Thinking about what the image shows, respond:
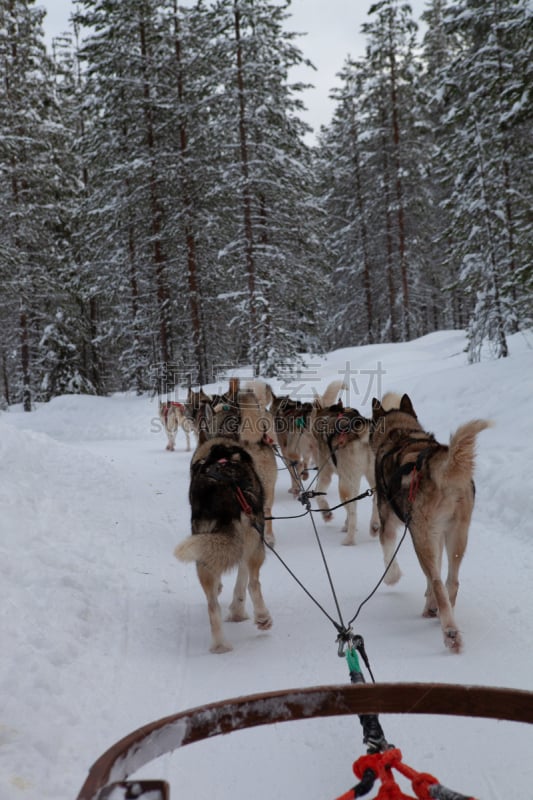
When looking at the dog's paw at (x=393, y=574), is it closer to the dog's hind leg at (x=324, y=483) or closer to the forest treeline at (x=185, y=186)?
the dog's hind leg at (x=324, y=483)

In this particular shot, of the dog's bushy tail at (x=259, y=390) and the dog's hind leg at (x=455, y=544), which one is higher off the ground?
the dog's bushy tail at (x=259, y=390)

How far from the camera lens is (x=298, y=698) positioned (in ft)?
5.58

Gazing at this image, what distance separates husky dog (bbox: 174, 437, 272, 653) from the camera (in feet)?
11.6

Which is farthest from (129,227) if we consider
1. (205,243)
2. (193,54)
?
(193,54)

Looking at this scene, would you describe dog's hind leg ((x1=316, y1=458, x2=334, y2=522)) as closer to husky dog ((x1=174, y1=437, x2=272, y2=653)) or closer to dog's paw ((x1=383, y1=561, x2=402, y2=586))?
dog's paw ((x1=383, y1=561, x2=402, y2=586))

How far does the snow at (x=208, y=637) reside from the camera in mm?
2441

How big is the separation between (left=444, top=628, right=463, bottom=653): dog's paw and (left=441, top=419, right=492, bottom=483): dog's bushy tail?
38.5 inches

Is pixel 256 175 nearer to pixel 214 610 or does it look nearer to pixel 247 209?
pixel 247 209

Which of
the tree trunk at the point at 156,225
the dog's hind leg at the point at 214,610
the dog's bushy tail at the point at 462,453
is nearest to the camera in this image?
the dog's bushy tail at the point at 462,453

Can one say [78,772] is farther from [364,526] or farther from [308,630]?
[364,526]

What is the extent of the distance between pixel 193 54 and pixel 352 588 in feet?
67.1

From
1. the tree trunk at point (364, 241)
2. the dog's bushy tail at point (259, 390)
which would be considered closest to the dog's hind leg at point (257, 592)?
the dog's bushy tail at point (259, 390)

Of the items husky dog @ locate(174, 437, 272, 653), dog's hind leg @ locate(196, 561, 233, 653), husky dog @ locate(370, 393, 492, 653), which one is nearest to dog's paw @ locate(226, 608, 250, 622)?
husky dog @ locate(174, 437, 272, 653)

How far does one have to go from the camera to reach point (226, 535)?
143 inches
